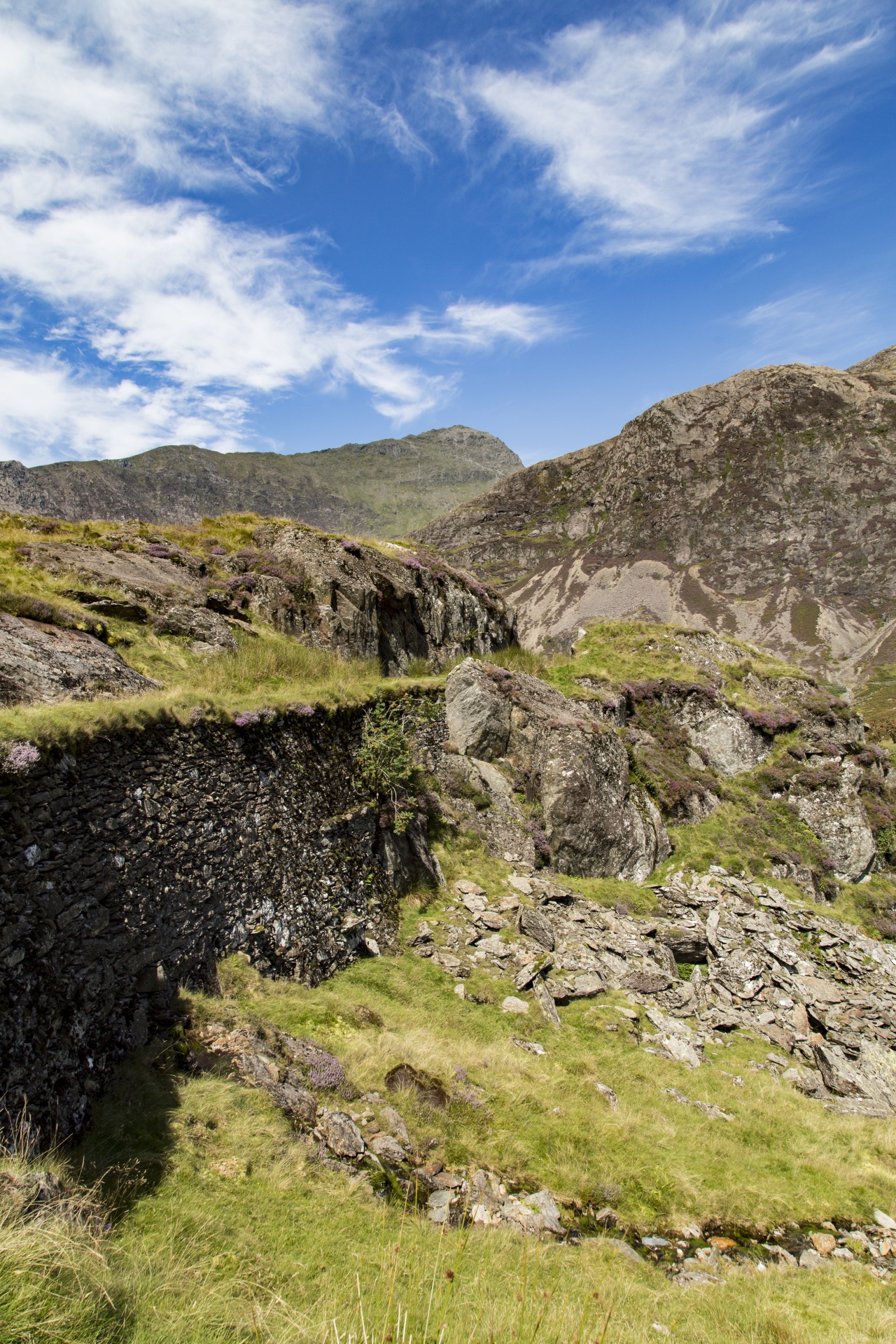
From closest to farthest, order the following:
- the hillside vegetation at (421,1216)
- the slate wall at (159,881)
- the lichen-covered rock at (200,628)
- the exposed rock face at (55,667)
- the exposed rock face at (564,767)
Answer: the hillside vegetation at (421,1216) < the slate wall at (159,881) < the exposed rock face at (55,667) < the lichen-covered rock at (200,628) < the exposed rock face at (564,767)

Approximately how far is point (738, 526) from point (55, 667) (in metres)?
132

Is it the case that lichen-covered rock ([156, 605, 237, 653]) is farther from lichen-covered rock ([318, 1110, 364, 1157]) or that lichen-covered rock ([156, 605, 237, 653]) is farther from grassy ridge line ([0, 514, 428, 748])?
lichen-covered rock ([318, 1110, 364, 1157])

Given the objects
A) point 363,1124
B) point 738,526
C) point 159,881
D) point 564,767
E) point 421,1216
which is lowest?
point 421,1216

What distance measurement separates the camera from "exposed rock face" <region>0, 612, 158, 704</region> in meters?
8.59

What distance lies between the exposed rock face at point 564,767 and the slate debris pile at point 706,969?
62.7 inches

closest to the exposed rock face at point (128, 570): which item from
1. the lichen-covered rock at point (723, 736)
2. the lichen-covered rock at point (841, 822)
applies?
the lichen-covered rock at point (723, 736)

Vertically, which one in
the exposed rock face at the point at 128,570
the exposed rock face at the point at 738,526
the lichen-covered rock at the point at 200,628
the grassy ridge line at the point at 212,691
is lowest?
the grassy ridge line at the point at 212,691

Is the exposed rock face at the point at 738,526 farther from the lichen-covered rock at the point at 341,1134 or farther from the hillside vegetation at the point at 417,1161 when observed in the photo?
the lichen-covered rock at the point at 341,1134

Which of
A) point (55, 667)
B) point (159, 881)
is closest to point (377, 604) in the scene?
point (55, 667)

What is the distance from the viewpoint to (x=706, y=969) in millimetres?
14023

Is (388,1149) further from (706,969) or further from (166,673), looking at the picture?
(706,969)

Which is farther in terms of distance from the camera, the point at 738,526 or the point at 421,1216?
the point at 738,526

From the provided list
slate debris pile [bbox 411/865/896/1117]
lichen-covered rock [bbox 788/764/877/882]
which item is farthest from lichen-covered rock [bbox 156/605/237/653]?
lichen-covered rock [bbox 788/764/877/882]

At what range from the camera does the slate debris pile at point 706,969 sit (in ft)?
37.4
